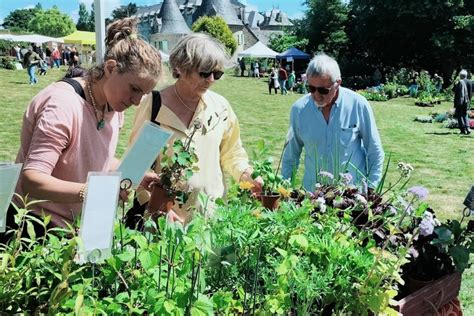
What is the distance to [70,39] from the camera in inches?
1111

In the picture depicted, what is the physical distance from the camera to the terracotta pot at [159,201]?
158cm

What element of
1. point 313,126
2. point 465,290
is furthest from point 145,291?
point 465,290

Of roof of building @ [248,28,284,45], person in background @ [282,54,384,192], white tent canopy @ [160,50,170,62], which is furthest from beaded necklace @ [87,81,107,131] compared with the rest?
roof of building @ [248,28,284,45]

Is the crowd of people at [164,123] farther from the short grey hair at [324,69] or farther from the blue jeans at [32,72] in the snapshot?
the blue jeans at [32,72]

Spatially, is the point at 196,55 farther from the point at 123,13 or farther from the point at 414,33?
the point at 414,33

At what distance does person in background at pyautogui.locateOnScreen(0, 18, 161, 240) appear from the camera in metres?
1.60

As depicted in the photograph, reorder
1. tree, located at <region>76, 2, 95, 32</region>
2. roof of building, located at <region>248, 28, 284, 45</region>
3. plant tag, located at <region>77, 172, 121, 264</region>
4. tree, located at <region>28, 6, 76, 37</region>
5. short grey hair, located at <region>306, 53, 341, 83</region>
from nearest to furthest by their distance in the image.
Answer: plant tag, located at <region>77, 172, 121, 264</region> → short grey hair, located at <region>306, 53, 341, 83</region> → roof of building, located at <region>248, 28, 284, 45</region> → tree, located at <region>28, 6, 76, 37</region> → tree, located at <region>76, 2, 95, 32</region>

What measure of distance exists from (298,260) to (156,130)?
46 centimetres

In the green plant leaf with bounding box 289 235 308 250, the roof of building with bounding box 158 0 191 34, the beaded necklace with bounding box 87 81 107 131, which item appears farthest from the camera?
the roof of building with bounding box 158 0 191 34

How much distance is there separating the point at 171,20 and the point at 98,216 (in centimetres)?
6520

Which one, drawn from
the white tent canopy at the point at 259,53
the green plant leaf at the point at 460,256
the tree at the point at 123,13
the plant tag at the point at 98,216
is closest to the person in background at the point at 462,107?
the tree at the point at 123,13

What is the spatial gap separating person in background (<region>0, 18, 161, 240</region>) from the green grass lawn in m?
0.47

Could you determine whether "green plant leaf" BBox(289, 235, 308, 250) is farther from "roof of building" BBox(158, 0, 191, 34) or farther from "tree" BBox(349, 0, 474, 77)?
"roof of building" BBox(158, 0, 191, 34)

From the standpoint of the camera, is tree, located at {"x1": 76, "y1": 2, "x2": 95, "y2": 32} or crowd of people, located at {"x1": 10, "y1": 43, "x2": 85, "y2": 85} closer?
crowd of people, located at {"x1": 10, "y1": 43, "x2": 85, "y2": 85}
